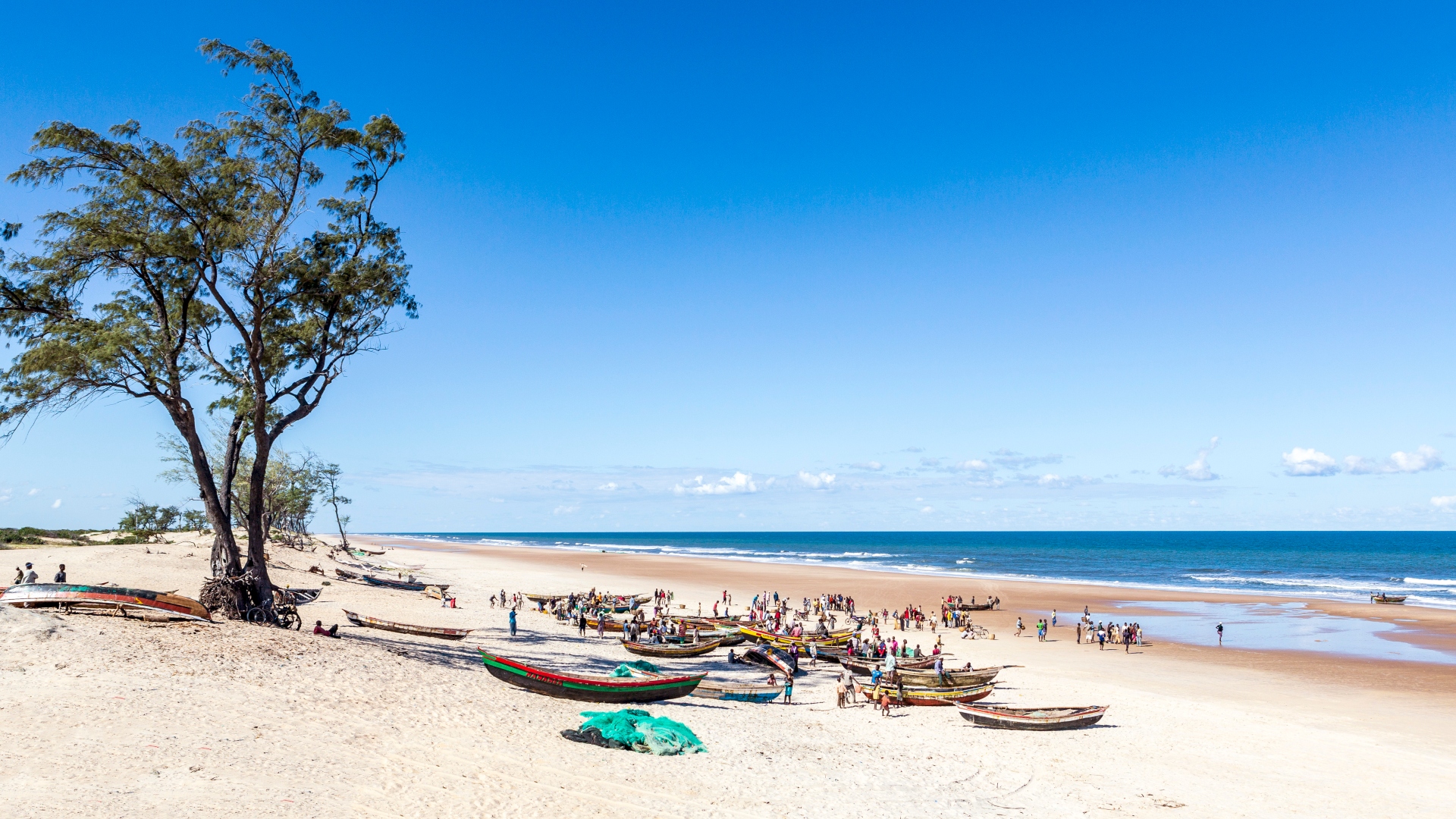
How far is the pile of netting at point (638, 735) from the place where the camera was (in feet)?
54.5

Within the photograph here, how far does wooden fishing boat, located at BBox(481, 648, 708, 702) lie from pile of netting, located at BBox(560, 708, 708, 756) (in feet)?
10.3

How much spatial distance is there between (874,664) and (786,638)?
20.0ft

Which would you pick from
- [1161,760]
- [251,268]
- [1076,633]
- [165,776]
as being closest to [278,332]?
[251,268]

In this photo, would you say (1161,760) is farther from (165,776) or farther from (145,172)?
(145,172)

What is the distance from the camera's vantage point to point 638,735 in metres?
16.8

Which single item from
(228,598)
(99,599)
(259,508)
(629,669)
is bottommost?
(629,669)

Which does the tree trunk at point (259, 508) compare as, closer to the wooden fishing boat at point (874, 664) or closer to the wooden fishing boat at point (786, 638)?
the wooden fishing boat at point (786, 638)

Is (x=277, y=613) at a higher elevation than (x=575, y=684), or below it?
higher

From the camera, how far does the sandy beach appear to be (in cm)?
1233

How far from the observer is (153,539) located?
5544 cm

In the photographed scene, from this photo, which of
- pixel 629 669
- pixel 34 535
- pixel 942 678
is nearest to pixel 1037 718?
pixel 942 678

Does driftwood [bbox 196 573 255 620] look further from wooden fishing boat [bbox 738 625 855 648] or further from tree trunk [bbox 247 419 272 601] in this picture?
wooden fishing boat [bbox 738 625 855 648]

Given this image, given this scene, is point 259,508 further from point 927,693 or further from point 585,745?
point 927,693

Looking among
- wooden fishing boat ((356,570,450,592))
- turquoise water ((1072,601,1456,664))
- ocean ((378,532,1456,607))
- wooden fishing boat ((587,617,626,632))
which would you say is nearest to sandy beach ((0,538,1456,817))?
wooden fishing boat ((587,617,626,632))
